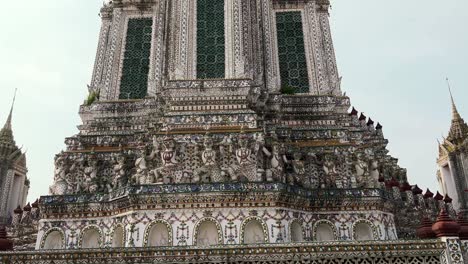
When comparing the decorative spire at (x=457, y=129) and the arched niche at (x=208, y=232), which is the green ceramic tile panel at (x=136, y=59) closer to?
the arched niche at (x=208, y=232)

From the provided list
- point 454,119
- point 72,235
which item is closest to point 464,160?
point 454,119

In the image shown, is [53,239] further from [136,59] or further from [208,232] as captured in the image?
[136,59]

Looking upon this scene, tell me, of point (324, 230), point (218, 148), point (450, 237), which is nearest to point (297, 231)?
point (324, 230)

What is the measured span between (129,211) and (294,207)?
182 inches

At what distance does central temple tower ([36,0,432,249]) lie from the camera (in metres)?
13.3

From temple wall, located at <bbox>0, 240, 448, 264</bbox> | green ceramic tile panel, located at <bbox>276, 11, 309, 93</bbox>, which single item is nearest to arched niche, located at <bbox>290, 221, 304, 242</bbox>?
temple wall, located at <bbox>0, 240, 448, 264</bbox>

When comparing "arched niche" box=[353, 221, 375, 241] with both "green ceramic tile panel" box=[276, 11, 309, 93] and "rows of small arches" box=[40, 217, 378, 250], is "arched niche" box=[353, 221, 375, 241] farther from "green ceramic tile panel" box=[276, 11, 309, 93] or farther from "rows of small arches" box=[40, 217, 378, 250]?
"green ceramic tile panel" box=[276, 11, 309, 93]

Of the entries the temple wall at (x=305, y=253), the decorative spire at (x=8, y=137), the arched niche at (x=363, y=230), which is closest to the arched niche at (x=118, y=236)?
the temple wall at (x=305, y=253)

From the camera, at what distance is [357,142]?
17016 mm

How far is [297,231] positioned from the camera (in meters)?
13.7

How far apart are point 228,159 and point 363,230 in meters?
4.47

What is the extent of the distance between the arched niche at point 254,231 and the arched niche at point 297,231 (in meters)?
0.89

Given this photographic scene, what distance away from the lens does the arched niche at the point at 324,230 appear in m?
14.2

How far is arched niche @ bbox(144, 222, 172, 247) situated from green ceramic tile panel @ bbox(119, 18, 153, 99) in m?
7.94
